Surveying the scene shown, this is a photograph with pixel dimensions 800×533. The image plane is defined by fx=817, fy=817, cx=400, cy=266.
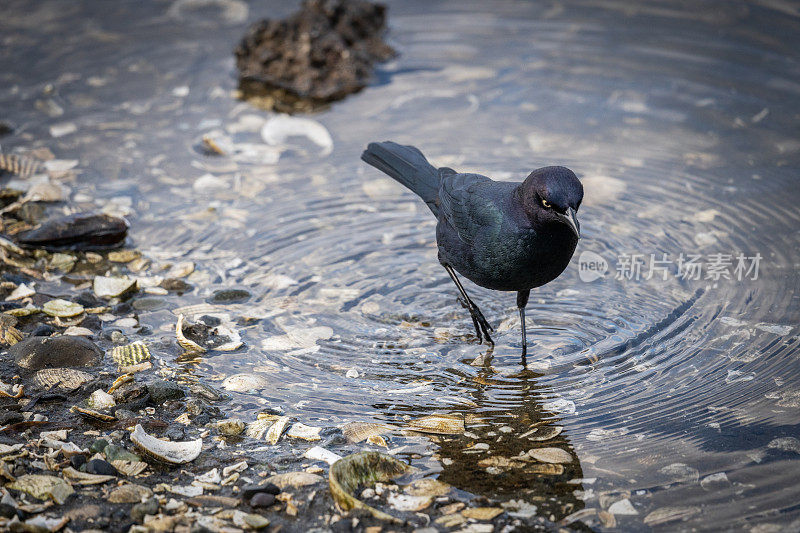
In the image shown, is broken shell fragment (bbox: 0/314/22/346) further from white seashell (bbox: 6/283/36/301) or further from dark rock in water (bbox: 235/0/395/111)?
dark rock in water (bbox: 235/0/395/111)

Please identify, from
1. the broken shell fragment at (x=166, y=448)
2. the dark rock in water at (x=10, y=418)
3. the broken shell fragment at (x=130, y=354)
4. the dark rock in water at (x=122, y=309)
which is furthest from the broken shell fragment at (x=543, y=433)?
the dark rock in water at (x=122, y=309)

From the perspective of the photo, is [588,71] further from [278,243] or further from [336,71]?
[278,243]

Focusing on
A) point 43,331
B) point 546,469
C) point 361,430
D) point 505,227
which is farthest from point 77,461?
point 505,227

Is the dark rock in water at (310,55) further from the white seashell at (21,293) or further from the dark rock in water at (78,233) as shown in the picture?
the white seashell at (21,293)

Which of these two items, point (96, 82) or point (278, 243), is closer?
point (278, 243)

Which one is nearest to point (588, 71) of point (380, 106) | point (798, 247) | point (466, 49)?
point (466, 49)

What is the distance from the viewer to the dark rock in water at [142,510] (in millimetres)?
3424

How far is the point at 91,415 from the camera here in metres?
4.09

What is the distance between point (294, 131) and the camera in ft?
25.3

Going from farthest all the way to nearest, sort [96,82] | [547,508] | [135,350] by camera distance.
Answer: [96,82]
[135,350]
[547,508]

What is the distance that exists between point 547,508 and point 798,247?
3317 mm

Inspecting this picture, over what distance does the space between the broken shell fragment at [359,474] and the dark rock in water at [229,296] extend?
198cm

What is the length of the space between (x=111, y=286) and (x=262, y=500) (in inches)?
97.0

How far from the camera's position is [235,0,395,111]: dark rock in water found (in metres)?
8.57
